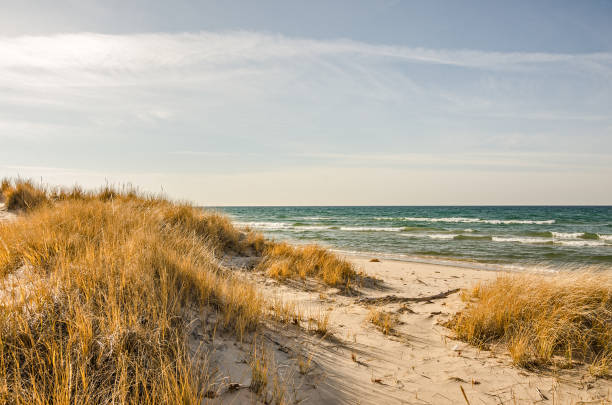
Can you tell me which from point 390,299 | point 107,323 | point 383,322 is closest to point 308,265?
point 390,299

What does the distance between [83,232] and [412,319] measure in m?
5.82

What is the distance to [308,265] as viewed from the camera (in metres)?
8.42

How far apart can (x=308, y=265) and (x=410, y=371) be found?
4.97 metres

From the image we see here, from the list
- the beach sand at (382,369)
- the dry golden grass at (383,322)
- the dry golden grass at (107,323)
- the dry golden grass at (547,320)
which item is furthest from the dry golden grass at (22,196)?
the dry golden grass at (547,320)

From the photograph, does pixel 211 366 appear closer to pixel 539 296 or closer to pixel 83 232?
pixel 83 232

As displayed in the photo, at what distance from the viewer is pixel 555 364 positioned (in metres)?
3.62

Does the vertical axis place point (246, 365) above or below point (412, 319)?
above

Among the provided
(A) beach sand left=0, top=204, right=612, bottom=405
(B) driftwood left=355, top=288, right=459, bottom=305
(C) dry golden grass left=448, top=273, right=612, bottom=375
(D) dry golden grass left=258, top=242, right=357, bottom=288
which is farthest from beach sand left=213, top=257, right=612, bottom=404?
(D) dry golden grass left=258, top=242, right=357, bottom=288

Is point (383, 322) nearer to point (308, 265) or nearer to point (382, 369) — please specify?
point (382, 369)

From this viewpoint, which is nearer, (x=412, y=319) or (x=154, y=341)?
(x=154, y=341)

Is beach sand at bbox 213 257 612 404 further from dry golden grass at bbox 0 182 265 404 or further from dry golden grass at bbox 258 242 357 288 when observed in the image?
dry golden grass at bbox 258 242 357 288

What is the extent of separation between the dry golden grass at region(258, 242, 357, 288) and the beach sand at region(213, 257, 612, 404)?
2220mm

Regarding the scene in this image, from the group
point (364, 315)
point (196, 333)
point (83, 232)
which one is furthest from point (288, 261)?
point (196, 333)

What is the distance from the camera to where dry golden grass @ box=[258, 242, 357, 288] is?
7.87m
